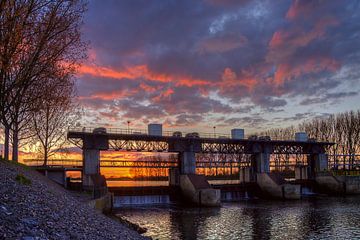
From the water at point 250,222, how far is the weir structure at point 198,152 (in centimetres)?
717

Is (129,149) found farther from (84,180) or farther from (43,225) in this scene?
(43,225)

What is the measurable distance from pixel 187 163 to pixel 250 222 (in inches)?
945

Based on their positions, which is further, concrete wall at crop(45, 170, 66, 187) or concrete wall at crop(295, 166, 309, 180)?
concrete wall at crop(295, 166, 309, 180)

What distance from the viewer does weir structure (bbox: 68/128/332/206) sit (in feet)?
163

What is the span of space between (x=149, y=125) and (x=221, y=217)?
23.6m

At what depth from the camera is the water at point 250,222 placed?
27.4 m

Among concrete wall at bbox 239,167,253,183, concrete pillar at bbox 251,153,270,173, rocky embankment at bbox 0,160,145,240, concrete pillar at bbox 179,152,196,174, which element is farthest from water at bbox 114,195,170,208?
rocky embankment at bbox 0,160,145,240

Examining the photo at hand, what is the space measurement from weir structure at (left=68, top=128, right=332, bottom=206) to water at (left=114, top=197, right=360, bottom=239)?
7.17m

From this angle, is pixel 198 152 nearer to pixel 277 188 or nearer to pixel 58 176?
pixel 277 188

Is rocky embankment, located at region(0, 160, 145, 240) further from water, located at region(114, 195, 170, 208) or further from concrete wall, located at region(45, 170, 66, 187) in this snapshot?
water, located at region(114, 195, 170, 208)

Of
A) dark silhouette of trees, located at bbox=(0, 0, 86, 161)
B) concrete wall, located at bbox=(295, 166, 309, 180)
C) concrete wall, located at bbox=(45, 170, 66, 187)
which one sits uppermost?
dark silhouette of trees, located at bbox=(0, 0, 86, 161)

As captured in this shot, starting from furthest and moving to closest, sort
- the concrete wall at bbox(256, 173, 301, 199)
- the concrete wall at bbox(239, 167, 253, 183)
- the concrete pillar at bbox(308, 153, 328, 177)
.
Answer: the concrete pillar at bbox(308, 153, 328, 177)
the concrete wall at bbox(239, 167, 253, 183)
the concrete wall at bbox(256, 173, 301, 199)

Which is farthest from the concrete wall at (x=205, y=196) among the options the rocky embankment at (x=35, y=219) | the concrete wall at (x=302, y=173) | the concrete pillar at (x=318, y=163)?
the rocky embankment at (x=35, y=219)

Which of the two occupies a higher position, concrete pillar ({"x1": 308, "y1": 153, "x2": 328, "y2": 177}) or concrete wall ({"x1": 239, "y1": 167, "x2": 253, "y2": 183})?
concrete pillar ({"x1": 308, "y1": 153, "x2": 328, "y2": 177})
